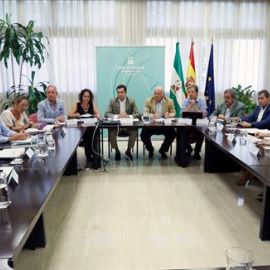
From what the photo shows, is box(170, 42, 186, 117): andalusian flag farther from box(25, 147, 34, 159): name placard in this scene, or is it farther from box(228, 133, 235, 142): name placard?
box(25, 147, 34, 159): name placard

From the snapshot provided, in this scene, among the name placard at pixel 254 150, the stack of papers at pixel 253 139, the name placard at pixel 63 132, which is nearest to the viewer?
the name placard at pixel 254 150

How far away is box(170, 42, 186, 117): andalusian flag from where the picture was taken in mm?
5715

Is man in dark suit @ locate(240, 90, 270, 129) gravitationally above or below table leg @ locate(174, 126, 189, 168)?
above

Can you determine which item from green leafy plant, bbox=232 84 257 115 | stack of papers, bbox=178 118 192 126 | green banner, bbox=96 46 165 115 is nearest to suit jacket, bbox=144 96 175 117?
stack of papers, bbox=178 118 192 126

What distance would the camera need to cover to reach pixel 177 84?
5758 mm

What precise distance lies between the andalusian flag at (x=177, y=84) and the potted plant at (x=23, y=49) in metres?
→ 2.46

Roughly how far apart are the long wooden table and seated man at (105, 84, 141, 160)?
1670 mm

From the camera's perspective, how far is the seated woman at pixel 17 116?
11.7 ft

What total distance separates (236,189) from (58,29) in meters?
4.38

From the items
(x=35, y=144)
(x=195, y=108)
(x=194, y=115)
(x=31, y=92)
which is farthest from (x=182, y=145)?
(x=31, y=92)

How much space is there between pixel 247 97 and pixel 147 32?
2339 mm

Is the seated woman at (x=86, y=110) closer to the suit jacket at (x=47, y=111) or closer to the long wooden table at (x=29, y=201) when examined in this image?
the suit jacket at (x=47, y=111)

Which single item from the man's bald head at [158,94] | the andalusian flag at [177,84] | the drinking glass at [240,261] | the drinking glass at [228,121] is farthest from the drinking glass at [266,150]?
the andalusian flag at [177,84]

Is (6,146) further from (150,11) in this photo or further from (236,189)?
(150,11)
